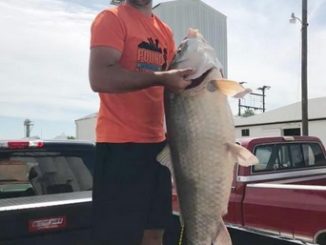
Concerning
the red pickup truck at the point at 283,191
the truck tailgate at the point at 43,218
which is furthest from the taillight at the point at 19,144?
the red pickup truck at the point at 283,191

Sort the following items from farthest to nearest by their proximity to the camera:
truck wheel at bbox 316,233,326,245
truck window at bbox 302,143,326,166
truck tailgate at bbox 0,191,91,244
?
truck window at bbox 302,143,326,166
truck wheel at bbox 316,233,326,245
truck tailgate at bbox 0,191,91,244

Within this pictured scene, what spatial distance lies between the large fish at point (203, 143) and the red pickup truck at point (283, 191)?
1.72 meters

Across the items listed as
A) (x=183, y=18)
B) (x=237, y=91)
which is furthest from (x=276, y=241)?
(x=183, y=18)

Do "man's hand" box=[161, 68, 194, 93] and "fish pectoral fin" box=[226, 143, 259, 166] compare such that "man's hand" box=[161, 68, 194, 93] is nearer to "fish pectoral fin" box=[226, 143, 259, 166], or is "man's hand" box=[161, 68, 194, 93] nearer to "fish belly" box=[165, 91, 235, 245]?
"fish belly" box=[165, 91, 235, 245]

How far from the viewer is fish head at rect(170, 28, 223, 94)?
2.35 metres

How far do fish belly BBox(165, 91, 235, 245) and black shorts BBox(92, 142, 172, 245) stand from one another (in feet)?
1.42

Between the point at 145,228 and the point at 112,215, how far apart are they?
187mm

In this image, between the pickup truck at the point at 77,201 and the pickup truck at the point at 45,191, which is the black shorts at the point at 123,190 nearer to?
the pickup truck at the point at 77,201

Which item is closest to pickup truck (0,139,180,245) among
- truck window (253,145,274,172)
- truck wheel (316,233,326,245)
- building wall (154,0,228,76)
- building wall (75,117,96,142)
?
building wall (154,0,228,76)

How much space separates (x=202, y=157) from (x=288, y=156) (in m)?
5.22

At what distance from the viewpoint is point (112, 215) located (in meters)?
2.84

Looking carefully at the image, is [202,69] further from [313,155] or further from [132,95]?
[313,155]

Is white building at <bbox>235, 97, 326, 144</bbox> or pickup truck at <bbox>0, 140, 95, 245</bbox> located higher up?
white building at <bbox>235, 97, 326, 144</bbox>

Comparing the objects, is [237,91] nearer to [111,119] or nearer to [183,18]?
[111,119]
